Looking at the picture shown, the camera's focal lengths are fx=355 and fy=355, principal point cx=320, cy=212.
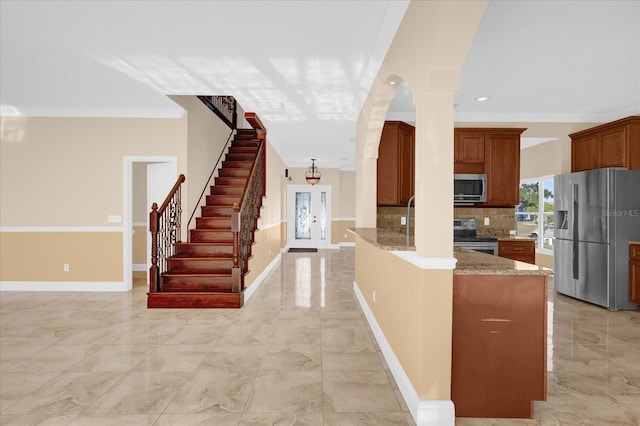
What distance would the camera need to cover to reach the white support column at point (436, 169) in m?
2.11

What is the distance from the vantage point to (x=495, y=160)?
5340 mm

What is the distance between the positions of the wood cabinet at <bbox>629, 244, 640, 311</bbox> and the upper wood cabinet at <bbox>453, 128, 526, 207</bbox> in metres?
1.47

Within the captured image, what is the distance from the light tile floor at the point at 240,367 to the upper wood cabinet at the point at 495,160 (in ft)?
5.64

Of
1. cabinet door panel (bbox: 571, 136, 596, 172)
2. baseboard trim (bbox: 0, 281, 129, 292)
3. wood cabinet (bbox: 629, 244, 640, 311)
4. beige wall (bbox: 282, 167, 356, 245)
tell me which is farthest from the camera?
beige wall (bbox: 282, 167, 356, 245)

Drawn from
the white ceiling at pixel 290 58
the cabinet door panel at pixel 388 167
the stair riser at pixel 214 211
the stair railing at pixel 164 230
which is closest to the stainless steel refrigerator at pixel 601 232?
the white ceiling at pixel 290 58

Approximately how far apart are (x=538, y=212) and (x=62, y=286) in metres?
8.90

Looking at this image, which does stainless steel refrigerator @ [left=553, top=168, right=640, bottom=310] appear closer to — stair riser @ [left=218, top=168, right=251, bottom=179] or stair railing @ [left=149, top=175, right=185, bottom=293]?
stair riser @ [left=218, top=168, right=251, bottom=179]

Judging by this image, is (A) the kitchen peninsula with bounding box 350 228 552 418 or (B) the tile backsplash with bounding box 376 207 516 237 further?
(B) the tile backsplash with bounding box 376 207 516 237

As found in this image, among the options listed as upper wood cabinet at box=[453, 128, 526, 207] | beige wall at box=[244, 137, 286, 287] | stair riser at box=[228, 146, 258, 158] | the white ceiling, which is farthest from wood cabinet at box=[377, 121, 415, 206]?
stair riser at box=[228, 146, 258, 158]

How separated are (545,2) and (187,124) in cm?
476

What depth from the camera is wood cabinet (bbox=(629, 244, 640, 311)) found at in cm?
454

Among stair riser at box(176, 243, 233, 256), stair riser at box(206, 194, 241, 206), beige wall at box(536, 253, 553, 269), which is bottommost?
beige wall at box(536, 253, 553, 269)

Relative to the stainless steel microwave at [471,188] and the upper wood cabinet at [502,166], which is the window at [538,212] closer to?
the upper wood cabinet at [502,166]

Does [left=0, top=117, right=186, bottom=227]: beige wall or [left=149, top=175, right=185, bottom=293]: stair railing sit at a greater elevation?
[left=0, top=117, right=186, bottom=227]: beige wall
